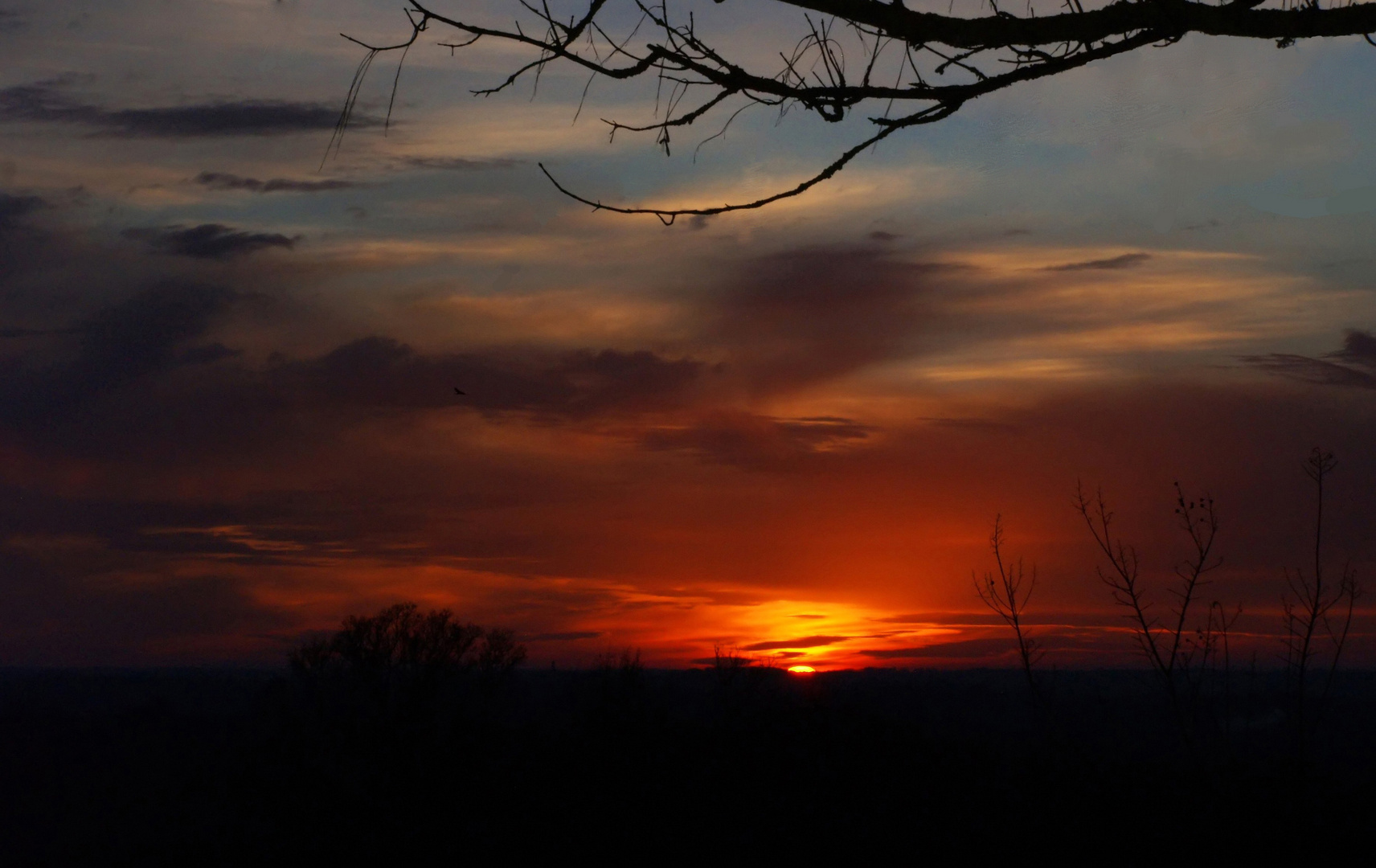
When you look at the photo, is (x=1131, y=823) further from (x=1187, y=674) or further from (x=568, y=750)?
(x=568, y=750)

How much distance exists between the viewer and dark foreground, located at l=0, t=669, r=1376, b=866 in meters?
11.3

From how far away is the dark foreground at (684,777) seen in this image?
11.3 meters

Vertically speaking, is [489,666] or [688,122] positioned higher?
[688,122]

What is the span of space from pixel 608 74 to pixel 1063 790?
1946 cm

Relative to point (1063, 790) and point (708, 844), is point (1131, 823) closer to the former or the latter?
point (1063, 790)

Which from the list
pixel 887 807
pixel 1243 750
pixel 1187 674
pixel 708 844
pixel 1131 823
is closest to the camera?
pixel 1187 674

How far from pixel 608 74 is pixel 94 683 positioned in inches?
4976

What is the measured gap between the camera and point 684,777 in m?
31.5

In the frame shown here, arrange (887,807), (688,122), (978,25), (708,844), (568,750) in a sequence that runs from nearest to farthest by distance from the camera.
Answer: (978,25) → (688,122) → (708,844) → (887,807) → (568,750)

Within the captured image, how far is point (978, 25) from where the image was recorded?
8.70ft

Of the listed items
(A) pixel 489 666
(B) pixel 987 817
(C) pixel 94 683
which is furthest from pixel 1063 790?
(C) pixel 94 683

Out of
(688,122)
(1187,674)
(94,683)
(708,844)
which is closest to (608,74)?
(688,122)

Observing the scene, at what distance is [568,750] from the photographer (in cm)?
3522

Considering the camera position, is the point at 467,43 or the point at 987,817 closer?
the point at 467,43
